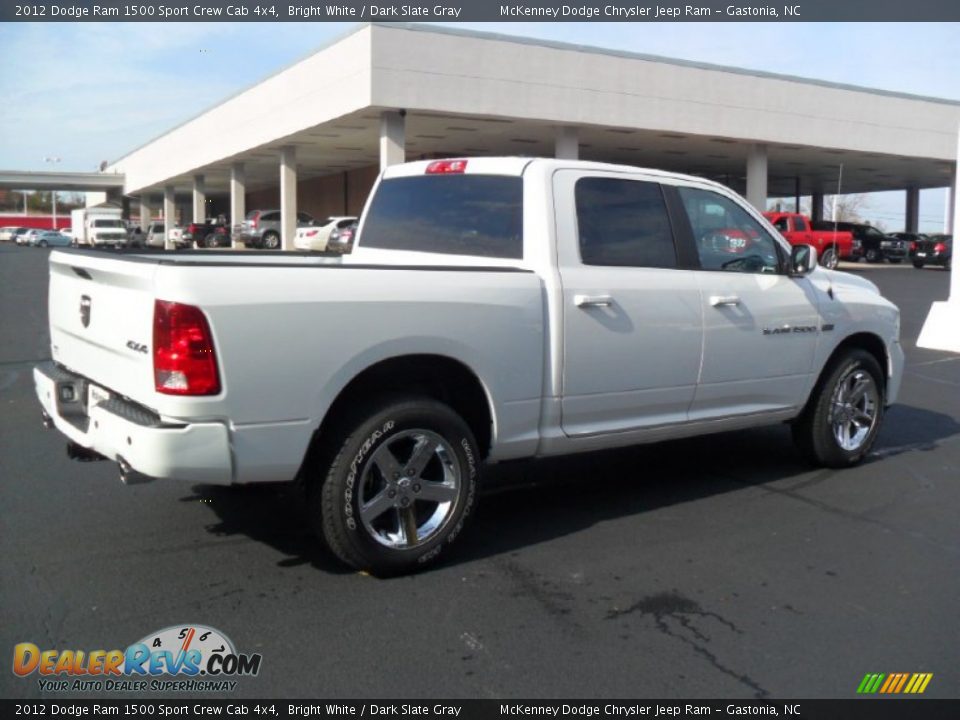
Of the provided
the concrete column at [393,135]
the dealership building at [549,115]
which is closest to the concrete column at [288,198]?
the dealership building at [549,115]

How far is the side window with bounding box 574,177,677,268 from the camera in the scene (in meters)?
5.17

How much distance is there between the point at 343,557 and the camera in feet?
14.1

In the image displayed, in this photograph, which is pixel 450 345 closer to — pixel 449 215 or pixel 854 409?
pixel 449 215

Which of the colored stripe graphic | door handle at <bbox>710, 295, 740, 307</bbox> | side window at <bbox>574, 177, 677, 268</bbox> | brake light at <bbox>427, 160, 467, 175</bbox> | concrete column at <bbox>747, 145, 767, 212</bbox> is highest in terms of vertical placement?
concrete column at <bbox>747, 145, 767, 212</bbox>

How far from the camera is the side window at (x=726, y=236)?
573 cm

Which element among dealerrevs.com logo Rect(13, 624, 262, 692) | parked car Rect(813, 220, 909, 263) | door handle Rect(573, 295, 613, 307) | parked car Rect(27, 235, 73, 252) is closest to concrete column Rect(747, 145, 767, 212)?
parked car Rect(813, 220, 909, 263)

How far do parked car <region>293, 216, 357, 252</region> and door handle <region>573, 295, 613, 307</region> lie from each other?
2742 cm

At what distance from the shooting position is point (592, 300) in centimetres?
495

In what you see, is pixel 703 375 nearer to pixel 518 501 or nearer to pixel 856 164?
pixel 518 501

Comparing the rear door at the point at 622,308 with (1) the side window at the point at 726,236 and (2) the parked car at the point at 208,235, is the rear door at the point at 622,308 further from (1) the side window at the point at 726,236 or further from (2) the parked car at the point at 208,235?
(2) the parked car at the point at 208,235

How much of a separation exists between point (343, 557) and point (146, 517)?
1517 mm

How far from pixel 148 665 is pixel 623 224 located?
3333 mm
